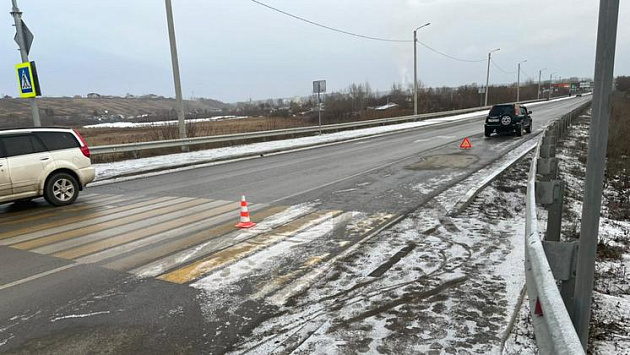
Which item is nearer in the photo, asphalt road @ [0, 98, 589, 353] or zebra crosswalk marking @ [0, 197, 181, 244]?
asphalt road @ [0, 98, 589, 353]

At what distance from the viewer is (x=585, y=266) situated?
2129 mm

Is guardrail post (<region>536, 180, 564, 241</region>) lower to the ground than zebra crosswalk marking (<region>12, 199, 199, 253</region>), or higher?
higher

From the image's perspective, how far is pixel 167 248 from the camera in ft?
19.9

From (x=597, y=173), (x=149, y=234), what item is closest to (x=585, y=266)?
(x=597, y=173)

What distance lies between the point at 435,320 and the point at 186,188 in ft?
28.3

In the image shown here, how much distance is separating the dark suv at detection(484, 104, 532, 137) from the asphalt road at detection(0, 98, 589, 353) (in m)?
10.9

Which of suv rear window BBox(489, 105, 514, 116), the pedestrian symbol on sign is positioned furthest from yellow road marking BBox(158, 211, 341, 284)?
suv rear window BBox(489, 105, 514, 116)

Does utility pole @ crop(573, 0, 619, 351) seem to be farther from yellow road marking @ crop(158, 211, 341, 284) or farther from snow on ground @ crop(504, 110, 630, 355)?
yellow road marking @ crop(158, 211, 341, 284)

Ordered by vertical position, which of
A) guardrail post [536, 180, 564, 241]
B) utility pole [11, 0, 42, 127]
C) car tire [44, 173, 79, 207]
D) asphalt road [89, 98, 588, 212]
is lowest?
asphalt road [89, 98, 588, 212]

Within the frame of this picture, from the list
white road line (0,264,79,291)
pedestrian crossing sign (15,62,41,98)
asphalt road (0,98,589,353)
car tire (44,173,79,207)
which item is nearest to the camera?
asphalt road (0,98,589,353)

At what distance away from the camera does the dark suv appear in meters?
22.0

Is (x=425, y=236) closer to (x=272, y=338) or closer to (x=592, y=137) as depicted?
(x=272, y=338)

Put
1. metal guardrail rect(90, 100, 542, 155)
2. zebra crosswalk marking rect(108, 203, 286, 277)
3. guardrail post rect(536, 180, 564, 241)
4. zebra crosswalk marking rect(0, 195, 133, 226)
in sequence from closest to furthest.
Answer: guardrail post rect(536, 180, 564, 241) → zebra crosswalk marking rect(108, 203, 286, 277) → zebra crosswalk marking rect(0, 195, 133, 226) → metal guardrail rect(90, 100, 542, 155)

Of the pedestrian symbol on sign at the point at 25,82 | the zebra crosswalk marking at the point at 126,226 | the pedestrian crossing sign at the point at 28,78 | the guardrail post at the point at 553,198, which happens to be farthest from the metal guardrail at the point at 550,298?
the pedestrian symbol on sign at the point at 25,82
